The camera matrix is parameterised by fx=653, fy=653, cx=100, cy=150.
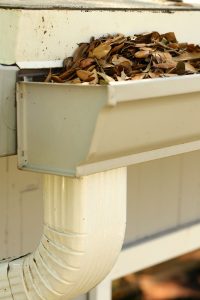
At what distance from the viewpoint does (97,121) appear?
145 centimetres

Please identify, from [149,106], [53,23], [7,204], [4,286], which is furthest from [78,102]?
[7,204]

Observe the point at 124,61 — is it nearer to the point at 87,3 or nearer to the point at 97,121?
the point at 87,3

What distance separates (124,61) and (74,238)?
1.60 feet

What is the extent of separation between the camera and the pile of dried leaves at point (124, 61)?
1660 millimetres

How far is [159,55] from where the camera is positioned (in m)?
1.82

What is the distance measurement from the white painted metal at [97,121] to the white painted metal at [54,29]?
109 mm

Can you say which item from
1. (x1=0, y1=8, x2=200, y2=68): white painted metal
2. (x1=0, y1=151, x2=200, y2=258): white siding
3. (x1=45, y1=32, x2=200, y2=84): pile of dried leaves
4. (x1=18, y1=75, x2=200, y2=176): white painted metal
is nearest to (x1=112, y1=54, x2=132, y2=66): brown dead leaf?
(x1=45, y1=32, x2=200, y2=84): pile of dried leaves

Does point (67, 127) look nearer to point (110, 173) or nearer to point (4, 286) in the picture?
point (110, 173)

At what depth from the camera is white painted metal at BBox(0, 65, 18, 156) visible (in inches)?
62.0

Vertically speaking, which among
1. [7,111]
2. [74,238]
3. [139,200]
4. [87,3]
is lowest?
[139,200]

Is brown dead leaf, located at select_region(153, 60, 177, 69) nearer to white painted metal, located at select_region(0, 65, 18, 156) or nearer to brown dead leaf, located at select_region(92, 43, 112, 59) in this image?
brown dead leaf, located at select_region(92, 43, 112, 59)

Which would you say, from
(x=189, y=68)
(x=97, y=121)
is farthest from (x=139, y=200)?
(x=97, y=121)

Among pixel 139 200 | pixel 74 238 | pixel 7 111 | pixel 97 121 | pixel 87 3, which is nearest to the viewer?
pixel 97 121

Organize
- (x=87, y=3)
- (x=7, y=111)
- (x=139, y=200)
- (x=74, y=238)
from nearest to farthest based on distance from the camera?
(x=7, y=111), (x=74, y=238), (x=87, y=3), (x=139, y=200)
